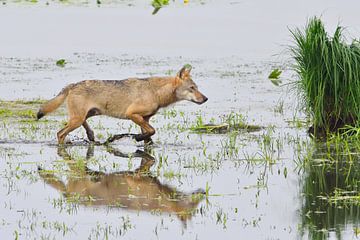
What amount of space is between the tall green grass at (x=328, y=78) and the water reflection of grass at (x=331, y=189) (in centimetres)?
71

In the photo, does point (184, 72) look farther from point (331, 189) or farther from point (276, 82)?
point (276, 82)

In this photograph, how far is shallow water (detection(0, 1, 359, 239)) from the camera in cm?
1023

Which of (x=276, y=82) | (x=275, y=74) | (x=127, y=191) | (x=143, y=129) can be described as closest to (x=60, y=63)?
(x=275, y=74)

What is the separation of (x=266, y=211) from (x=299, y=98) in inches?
214

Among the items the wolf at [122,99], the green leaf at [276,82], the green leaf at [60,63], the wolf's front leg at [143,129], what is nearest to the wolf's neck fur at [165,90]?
the wolf at [122,99]

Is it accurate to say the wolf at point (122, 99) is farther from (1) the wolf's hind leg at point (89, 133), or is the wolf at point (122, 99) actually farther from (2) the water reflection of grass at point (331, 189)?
(2) the water reflection of grass at point (331, 189)

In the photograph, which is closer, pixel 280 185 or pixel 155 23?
pixel 280 185

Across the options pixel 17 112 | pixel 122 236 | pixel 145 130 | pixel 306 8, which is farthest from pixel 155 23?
pixel 122 236

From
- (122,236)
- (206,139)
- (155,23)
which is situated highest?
(155,23)

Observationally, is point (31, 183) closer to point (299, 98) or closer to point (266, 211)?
point (266, 211)

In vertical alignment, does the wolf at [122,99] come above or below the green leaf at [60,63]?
below

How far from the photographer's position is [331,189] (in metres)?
11.7

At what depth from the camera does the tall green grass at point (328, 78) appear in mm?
15219

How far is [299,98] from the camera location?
1598 centimetres
